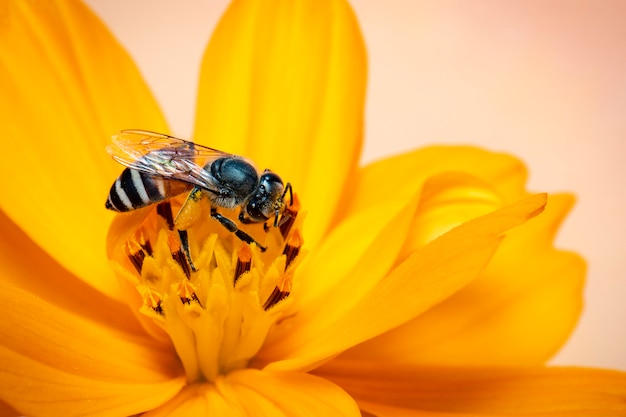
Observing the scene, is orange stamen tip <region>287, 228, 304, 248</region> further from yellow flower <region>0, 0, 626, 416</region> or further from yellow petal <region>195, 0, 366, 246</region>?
yellow petal <region>195, 0, 366, 246</region>

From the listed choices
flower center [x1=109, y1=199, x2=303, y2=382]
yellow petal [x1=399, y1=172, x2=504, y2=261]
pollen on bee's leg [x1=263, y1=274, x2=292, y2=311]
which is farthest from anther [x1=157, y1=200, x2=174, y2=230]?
yellow petal [x1=399, y1=172, x2=504, y2=261]

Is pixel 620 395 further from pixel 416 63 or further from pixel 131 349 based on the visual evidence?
pixel 416 63

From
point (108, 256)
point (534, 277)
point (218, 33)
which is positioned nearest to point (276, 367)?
point (108, 256)

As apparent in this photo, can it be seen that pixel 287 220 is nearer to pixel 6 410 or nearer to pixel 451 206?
pixel 451 206

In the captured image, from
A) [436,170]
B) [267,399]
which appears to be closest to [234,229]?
[267,399]

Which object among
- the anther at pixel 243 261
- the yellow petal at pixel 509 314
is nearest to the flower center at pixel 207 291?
the anther at pixel 243 261

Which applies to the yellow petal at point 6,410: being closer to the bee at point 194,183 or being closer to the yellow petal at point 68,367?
the yellow petal at point 68,367
